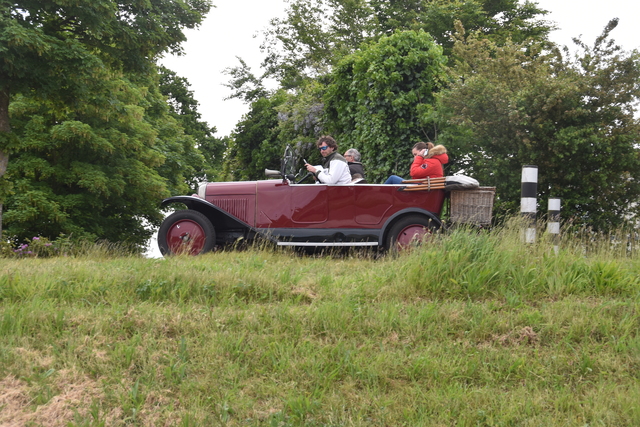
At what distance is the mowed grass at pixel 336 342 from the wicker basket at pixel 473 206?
50.3 inches

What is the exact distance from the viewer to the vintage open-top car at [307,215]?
804cm

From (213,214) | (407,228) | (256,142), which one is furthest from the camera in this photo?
(256,142)

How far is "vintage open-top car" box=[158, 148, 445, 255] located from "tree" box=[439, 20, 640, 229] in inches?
121

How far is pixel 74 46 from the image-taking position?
11266 millimetres

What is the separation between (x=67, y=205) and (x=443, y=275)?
41.2 feet

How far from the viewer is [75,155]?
1692 centimetres

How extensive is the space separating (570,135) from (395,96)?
512 cm

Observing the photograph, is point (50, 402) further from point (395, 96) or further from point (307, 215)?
point (395, 96)

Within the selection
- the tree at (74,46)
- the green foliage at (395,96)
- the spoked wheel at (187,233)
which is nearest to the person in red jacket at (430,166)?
the spoked wheel at (187,233)

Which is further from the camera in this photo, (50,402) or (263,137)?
(263,137)

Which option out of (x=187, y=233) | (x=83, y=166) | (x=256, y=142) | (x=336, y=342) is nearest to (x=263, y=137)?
(x=256, y=142)

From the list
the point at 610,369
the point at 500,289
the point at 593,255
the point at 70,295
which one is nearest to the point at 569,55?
the point at 593,255

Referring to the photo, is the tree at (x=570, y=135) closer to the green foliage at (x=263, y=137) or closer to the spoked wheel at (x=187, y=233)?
the spoked wheel at (x=187, y=233)

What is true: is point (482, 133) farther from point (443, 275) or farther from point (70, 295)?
point (70, 295)
